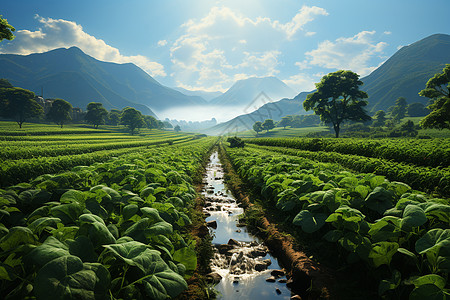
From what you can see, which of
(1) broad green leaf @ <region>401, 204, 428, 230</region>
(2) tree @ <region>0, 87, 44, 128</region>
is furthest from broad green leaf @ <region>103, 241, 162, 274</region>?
(2) tree @ <region>0, 87, 44, 128</region>

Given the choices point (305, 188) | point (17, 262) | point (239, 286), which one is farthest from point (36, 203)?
point (305, 188)

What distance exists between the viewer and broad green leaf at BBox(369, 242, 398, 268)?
2920mm

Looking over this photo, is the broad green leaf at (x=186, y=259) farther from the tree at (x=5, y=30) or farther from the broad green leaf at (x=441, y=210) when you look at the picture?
the tree at (x=5, y=30)

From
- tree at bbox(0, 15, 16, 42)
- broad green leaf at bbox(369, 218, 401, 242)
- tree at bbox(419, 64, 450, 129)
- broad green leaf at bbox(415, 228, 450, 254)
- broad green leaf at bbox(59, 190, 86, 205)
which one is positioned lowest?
broad green leaf at bbox(369, 218, 401, 242)

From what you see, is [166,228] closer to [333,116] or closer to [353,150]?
[353,150]

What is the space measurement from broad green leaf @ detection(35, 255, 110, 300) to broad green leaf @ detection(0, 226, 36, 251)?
38.6 inches

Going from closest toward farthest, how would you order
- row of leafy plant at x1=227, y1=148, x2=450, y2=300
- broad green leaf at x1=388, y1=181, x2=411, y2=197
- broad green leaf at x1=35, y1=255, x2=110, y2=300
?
broad green leaf at x1=35, y1=255, x2=110, y2=300, row of leafy plant at x1=227, y1=148, x2=450, y2=300, broad green leaf at x1=388, y1=181, x2=411, y2=197

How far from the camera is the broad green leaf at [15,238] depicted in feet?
7.41

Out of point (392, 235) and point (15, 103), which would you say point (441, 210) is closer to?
point (392, 235)

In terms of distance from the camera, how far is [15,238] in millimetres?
2307

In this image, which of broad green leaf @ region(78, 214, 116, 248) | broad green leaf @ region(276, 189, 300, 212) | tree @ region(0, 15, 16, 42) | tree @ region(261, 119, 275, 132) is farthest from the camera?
tree @ region(261, 119, 275, 132)

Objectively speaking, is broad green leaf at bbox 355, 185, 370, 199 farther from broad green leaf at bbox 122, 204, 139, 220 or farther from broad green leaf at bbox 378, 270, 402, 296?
broad green leaf at bbox 122, 204, 139, 220

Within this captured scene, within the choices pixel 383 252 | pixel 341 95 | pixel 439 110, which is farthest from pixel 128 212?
pixel 341 95

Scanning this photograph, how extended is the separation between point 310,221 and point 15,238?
179 inches
